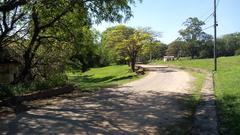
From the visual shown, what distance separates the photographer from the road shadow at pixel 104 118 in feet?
33.3

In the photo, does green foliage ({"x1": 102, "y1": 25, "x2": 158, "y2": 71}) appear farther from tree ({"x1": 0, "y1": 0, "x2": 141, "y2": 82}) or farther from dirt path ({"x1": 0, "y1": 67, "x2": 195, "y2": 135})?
dirt path ({"x1": 0, "y1": 67, "x2": 195, "y2": 135})

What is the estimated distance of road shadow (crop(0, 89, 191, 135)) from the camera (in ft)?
33.3

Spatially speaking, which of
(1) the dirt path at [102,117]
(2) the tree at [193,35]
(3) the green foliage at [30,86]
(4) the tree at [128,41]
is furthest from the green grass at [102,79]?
(2) the tree at [193,35]

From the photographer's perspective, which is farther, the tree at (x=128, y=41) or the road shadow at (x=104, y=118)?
the tree at (x=128, y=41)

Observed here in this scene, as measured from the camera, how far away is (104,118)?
38.8 ft

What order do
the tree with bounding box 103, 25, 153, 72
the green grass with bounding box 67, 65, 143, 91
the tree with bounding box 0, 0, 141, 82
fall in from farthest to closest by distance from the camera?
the tree with bounding box 103, 25, 153, 72
the green grass with bounding box 67, 65, 143, 91
the tree with bounding box 0, 0, 141, 82

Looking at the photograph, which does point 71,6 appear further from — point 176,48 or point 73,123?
point 176,48

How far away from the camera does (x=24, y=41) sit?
21.8 meters

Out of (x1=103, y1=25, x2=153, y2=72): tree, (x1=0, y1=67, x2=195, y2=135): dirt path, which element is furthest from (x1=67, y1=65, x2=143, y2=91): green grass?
(x1=0, y1=67, x2=195, y2=135): dirt path

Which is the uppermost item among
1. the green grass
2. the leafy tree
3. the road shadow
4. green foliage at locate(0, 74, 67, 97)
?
the leafy tree

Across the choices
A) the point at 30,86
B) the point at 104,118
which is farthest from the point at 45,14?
the point at 104,118

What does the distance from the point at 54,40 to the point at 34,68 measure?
3320mm

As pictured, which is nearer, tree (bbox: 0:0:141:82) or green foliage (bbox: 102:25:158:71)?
tree (bbox: 0:0:141:82)

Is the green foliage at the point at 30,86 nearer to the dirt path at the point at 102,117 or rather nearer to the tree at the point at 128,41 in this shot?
the dirt path at the point at 102,117
